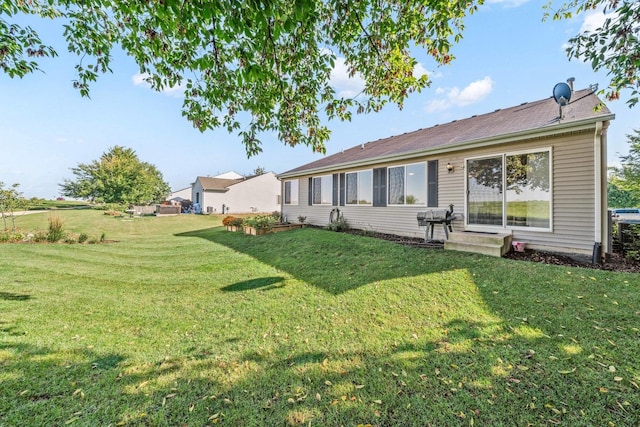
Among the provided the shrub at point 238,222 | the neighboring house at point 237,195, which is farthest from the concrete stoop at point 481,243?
the neighboring house at point 237,195

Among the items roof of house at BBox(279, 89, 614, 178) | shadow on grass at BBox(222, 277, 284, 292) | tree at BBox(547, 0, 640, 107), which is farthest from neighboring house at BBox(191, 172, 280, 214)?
tree at BBox(547, 0, 640, 107)

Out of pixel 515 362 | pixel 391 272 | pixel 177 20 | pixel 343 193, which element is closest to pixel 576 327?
pixel 515 362

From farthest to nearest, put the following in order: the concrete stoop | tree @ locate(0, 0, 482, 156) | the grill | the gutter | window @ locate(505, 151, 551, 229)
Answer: the grill < window @ locate(505, 151, 551, 229) < the concrete stoop < the gutter < tree @ locate(0, 0, 482, 156)

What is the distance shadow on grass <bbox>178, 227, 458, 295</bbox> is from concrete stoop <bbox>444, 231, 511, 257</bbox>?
1.82 ft

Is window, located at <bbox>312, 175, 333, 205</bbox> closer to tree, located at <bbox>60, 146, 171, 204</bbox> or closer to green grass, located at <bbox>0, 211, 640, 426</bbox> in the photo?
green grass, located at <bbox>0, 211, 640, 426</bbox>

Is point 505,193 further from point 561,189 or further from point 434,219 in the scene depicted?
point 434,219

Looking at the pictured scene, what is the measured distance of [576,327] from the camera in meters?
3.24

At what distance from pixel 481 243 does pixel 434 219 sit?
4.49 feet

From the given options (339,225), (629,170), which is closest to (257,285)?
(339,225)

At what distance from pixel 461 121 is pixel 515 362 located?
32.0 ft

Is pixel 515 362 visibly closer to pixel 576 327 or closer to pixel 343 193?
pixel 576 327

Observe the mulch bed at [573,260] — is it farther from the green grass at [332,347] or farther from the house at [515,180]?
the green grass at [332,347]

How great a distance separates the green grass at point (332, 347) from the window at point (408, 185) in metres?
3.12

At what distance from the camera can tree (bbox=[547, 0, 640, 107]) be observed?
13.9 ft
